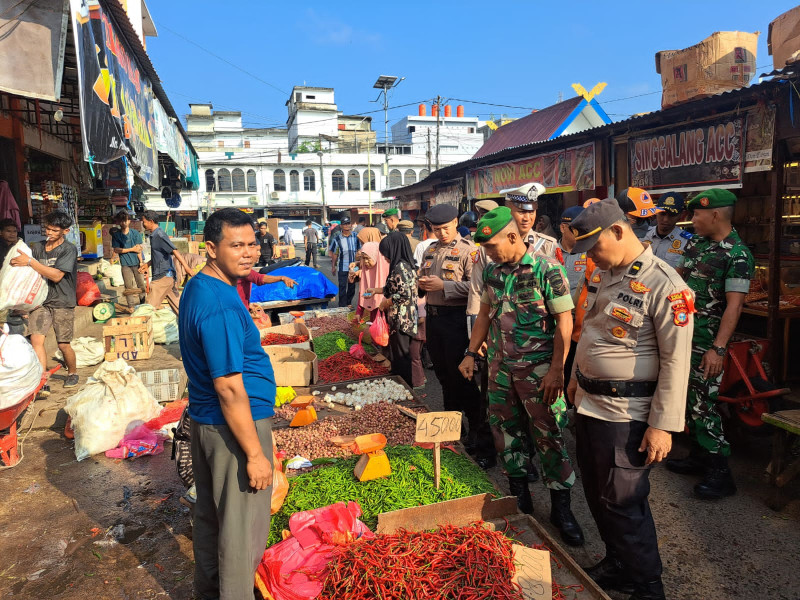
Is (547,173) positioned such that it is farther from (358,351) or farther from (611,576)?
(611,576)

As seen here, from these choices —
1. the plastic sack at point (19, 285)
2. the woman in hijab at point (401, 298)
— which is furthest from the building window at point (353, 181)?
the plastic sack at point (19, 285)

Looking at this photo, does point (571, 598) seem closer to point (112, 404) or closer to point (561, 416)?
point (561, 416)

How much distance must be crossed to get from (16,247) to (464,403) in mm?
5026

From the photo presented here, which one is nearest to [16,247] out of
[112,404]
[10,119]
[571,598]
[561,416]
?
[112,404]

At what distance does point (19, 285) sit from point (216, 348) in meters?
4.67

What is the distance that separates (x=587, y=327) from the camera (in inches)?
108

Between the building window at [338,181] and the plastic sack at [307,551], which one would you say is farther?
the building window at [338,181]

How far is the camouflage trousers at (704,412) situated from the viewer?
12.6ft

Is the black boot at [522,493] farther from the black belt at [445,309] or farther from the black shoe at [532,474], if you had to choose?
the black belt at [445,309]

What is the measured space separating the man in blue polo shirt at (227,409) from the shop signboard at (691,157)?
593 centimetres

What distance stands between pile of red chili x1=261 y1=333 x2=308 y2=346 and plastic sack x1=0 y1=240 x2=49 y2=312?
277cm

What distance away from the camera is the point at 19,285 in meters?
5.50

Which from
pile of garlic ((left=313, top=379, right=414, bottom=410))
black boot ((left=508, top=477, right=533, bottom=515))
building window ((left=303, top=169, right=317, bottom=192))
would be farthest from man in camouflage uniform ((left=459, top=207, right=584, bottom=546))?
building window ((left=303, top=169, right=317, bottom=192))

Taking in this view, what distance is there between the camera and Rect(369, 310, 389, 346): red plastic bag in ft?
21.4
